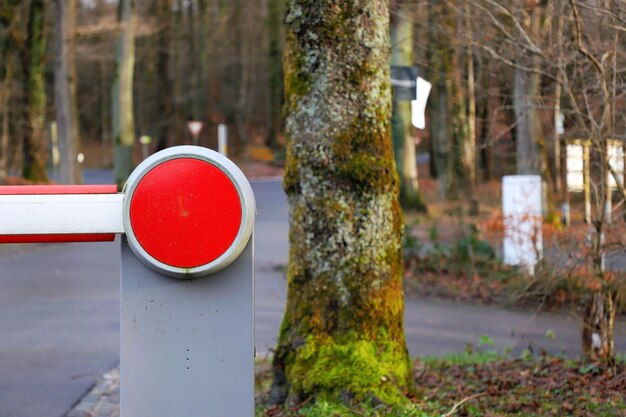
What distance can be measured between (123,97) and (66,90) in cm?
393

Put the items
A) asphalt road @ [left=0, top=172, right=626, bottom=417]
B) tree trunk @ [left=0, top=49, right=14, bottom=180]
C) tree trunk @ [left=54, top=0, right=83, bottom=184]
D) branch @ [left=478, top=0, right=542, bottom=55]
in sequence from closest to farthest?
branch @ [left=478, top=0, right=542, bottom=55] < asphalt road @ [left=0, top=172, right=626, bottom=417] < tree trunk @ [left=54, top=0, right=83, bottom=184] < tree trunk @ [left=0, top=49, right=14, bottom=180]

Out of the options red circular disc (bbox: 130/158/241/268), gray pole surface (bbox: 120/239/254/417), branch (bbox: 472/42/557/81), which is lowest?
gray pole surface (bbox: 120/239/254/417)

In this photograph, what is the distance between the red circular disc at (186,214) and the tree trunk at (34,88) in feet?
109

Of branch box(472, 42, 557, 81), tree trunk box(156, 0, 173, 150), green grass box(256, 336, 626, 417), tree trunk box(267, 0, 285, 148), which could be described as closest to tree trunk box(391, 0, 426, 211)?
branch box(472, 42, 557, 81)

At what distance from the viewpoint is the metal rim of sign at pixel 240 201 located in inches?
93.2

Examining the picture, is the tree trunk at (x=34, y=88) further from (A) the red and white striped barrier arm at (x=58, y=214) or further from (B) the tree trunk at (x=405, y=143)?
(A) the red and white striped barrier arm at (x=58, y=214)

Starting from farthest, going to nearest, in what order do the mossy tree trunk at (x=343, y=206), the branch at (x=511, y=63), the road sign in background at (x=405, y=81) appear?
1. the road sign in background at (x=405, y=81)
2. the branch at (x=511, y=63)
3. the mossy tree trunk at (x=343, y=206)

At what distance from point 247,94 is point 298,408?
226 ft

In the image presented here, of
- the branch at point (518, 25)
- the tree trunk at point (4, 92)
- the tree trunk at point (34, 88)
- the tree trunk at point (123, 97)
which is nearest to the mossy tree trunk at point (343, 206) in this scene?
the branch at point (518, 25)

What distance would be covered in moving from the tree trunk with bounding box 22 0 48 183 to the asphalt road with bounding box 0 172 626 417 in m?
17.9

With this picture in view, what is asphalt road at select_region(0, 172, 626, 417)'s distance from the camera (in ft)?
25.3

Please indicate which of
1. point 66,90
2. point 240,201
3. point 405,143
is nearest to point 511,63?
point 240,201

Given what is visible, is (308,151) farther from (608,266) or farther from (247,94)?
(247,94)

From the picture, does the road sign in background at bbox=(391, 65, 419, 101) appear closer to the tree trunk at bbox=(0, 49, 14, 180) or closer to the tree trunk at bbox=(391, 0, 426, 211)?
the tree trunk at bbox=(391, 0, 426, 211)
